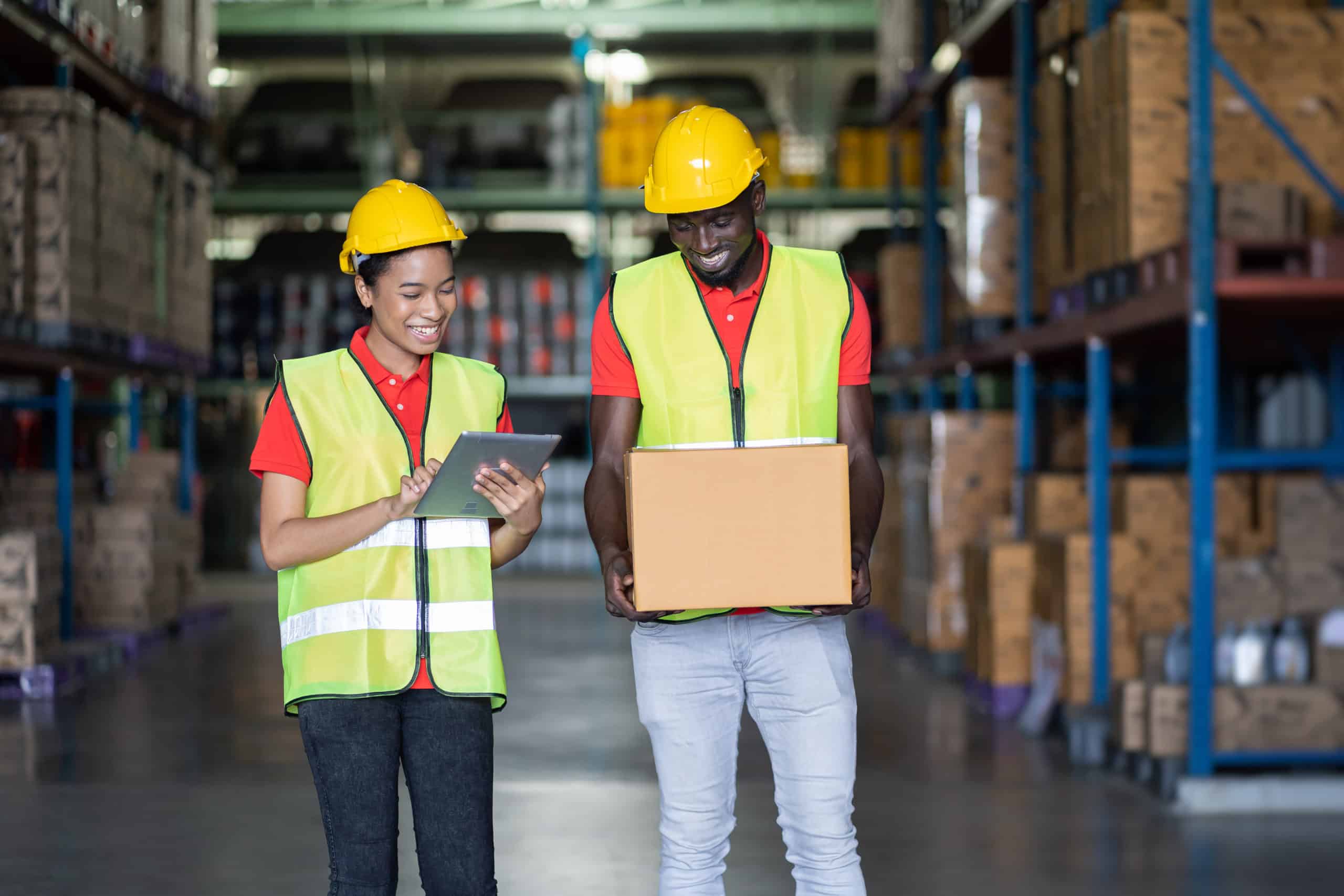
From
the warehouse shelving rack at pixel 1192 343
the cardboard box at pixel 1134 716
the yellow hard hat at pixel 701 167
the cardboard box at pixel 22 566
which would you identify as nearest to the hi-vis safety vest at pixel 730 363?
the yellow hard hat at pixel 701 167

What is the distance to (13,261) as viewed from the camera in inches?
307

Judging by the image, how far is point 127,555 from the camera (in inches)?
361

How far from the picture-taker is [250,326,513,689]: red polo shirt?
2.57 m

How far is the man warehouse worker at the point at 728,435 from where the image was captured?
262 cm

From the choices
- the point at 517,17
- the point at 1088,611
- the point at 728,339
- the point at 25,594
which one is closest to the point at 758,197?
the point at 728,339

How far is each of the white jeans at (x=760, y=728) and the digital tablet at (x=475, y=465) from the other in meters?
0.37

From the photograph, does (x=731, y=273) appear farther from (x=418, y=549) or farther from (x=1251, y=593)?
(x=1251, y=593)

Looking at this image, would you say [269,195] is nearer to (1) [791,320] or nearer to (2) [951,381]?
(2) [951,381]

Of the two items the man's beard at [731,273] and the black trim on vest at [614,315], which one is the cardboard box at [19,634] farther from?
the man's beard at [731,273]

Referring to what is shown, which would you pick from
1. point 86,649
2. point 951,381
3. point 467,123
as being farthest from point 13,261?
point 951,381

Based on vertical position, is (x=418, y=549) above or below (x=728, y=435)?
below

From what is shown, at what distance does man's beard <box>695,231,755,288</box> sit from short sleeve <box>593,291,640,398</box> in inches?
7.0

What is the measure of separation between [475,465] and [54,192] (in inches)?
246

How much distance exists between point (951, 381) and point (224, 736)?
9.08 meters
